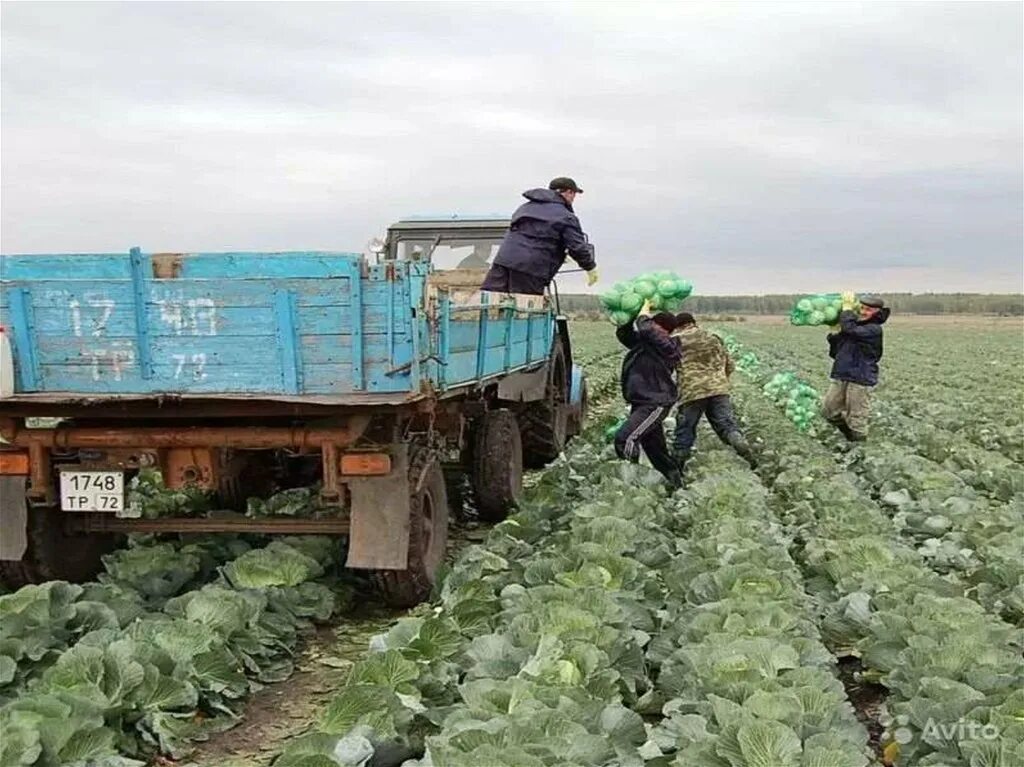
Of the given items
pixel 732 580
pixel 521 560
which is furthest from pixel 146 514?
pixel 732 580

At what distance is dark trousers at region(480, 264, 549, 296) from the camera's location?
8500 mm

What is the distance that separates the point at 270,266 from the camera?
5031 millimetres

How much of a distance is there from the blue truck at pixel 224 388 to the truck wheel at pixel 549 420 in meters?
3.35

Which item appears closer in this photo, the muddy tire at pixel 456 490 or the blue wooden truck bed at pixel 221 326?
the blue wooden truck bed at pixel 221 326

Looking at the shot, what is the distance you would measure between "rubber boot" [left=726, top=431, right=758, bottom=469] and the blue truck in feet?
14.2

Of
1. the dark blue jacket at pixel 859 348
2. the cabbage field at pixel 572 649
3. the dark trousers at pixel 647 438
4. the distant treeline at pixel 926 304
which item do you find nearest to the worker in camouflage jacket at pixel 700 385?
the dark trousers at pixel 647 438

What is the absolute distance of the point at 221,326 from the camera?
5020 mm

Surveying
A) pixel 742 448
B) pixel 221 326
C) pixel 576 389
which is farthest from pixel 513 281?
pixel 221 326

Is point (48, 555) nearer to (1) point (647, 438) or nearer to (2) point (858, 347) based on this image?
(1) point (647, 438)

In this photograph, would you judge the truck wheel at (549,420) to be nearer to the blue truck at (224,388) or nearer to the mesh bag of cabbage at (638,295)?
the mesh bag of cabbage at (638,295)

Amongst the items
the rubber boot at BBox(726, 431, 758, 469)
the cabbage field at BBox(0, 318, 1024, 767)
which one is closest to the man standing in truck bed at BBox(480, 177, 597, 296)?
the cabbage field at BBox(0, 318, 1024, 767)

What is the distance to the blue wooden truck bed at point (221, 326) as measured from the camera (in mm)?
4949

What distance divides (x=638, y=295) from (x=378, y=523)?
Answer: 4.01 metres

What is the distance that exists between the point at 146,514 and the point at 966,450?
7697mm
